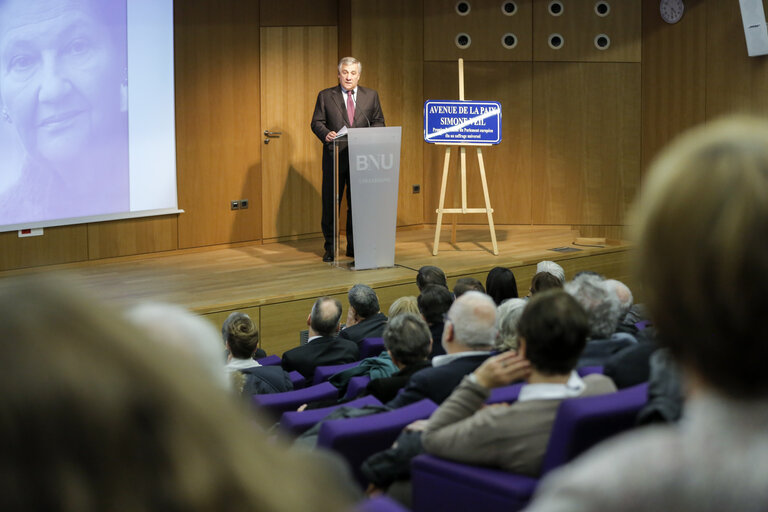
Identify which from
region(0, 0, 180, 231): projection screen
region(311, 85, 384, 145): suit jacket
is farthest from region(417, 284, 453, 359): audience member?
region(0, 0, 180, 231): projection screen

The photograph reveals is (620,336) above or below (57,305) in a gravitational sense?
below

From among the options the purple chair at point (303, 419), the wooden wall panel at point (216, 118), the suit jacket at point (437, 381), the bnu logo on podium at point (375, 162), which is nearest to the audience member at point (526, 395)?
the suit jacket at point (437, 381)

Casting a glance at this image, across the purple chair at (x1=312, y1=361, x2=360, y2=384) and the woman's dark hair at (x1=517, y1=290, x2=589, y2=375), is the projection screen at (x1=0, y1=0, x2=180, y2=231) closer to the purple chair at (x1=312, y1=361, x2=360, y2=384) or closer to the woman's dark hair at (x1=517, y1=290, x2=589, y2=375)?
the purple chair at (x1=312, y1=361, x2=360, y2=384)

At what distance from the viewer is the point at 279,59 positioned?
869cm

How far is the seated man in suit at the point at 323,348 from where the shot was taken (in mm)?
4582

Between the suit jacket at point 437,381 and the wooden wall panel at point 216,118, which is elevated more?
the wooden wall panel at point 216,118

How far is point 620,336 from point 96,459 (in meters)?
3.07

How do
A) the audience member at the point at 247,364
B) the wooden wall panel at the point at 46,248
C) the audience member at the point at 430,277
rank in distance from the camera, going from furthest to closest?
1. the wooden wall panel at the point at 46,248
2. the audience member at the point at 430,277
3. the audience member at the point at 247,364

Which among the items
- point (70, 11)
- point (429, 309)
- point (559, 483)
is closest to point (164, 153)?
point (70, 11)

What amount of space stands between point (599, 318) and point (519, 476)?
1.01 meters

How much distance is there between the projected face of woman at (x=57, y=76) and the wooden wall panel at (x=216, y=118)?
0.74 meters

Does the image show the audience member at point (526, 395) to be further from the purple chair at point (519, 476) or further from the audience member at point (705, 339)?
the audience member at point (705, 339)

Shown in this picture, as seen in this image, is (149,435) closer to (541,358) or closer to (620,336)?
(541,358)

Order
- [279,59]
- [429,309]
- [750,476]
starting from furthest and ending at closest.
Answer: [279,59], [429,309], [750,476]
